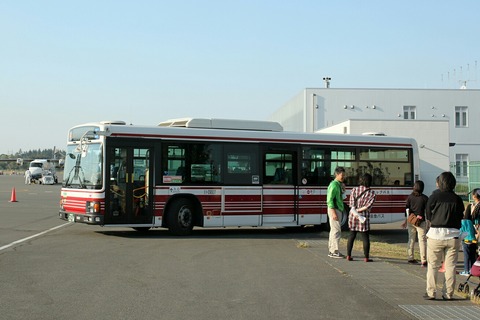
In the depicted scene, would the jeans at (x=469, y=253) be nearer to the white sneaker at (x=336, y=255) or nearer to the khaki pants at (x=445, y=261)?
the khaki pants at (x=445, y=261)

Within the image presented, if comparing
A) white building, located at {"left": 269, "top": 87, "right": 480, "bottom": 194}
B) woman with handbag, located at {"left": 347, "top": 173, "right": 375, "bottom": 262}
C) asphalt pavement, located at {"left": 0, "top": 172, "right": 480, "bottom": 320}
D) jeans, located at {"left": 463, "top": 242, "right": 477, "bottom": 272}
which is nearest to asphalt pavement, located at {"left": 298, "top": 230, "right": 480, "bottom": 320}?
asphalt pavement, located at {"left": 0, "top": 172, "right": 480, "bottom": 320}

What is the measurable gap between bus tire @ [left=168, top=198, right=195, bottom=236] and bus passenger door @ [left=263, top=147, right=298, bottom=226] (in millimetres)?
2350

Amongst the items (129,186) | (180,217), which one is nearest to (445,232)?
(180,217)

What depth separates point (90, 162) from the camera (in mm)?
16609

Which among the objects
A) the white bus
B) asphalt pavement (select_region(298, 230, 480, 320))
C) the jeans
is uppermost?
the white bus

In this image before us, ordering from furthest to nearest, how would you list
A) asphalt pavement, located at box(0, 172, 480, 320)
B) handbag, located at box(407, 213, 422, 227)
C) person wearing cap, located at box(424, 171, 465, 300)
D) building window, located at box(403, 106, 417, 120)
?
1. building window, located at box(403, 106, 417, 120)
2. handbag, located at box(407, 213, 422, 227)
3. person wearing cap, located at box(424, 171, 465, 300)
4. asphalt pavement, located at box(0, 172, 480, 320)

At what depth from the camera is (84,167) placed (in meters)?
16.8

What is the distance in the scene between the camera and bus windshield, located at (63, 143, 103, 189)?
16297mm

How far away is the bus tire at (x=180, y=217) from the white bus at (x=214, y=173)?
3 centimetres

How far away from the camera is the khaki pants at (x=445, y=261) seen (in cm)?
884

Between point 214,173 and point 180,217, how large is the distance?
1644 mm

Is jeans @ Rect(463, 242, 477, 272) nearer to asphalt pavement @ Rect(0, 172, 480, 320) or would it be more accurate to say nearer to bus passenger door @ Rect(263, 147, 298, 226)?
asphalt pavement @ Rect(0, 172, 480, 320)

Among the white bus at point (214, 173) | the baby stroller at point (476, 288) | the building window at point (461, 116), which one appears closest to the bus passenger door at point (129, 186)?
the white bus at point (214, 173)

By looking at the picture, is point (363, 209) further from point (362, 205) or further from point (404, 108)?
point (404, 108)
